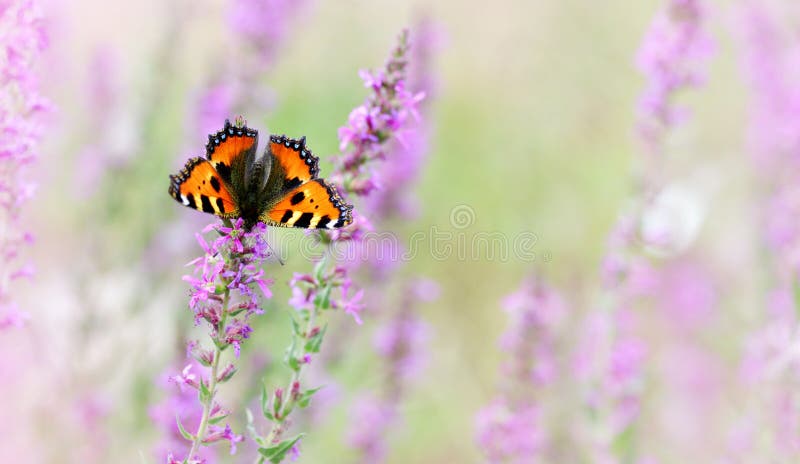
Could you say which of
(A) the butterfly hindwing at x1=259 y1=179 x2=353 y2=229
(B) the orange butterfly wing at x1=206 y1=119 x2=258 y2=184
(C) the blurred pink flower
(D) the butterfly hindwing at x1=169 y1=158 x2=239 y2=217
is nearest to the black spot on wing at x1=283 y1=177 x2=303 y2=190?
(A) the butterfly hindwing at x1=259 y1=179 x2=353 y2=229

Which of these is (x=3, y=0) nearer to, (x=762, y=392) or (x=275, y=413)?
(x=275, y=413)

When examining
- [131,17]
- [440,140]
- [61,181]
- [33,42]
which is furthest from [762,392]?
[131,17]

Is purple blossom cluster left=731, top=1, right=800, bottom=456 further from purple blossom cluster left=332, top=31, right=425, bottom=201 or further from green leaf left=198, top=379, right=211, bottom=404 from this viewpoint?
green leaf left=198, top=379, right=211, bottom=404

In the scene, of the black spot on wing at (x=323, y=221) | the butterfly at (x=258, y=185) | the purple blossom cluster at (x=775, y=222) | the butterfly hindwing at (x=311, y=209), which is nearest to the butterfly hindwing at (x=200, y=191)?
the butterfly at (x=258, y=185)

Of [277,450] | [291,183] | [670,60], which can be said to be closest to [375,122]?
[291,183]

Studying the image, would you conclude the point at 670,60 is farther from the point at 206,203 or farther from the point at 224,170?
the point at 206,203

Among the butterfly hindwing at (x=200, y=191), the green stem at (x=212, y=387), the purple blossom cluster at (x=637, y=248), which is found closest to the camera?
the green stem at (x=212, y=387)

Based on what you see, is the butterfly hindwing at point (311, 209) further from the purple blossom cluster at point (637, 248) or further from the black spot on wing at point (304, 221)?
the purple blossom cluster at point (637, 248)

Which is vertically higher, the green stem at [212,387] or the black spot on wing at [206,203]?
the black spot on wing at [206,203]
